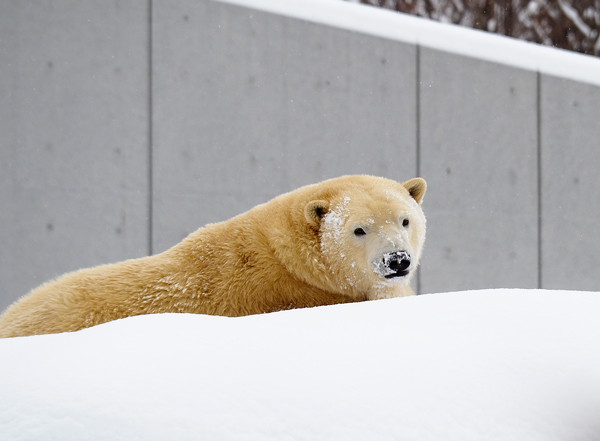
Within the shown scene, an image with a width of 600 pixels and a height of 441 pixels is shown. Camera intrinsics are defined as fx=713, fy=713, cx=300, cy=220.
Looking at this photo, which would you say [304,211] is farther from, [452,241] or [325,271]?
[452,241]

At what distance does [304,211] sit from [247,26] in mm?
3183

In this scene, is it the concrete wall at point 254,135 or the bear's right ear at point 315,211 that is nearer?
the bear's right ear at point 315,211

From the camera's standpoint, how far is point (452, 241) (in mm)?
6379

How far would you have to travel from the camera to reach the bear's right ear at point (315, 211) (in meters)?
2.64

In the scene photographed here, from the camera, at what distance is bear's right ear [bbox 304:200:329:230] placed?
264 cm

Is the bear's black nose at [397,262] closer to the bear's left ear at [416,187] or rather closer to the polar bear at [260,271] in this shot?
the polar bear at [260,271]

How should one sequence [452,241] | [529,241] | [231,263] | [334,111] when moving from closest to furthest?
1. [231,263]
2. [334,111]
3. [452,241]
4. [529,241]

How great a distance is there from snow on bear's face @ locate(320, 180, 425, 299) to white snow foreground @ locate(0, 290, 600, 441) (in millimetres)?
1257

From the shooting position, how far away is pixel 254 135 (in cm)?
544

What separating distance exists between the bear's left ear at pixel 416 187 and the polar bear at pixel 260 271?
0.27m

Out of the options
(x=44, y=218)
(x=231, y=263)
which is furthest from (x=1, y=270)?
(x=231, y=263)

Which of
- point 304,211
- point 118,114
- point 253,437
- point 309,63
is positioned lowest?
point 253,437

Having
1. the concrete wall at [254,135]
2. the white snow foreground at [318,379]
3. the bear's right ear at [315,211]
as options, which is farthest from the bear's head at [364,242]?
the concrete wall at [254,135]

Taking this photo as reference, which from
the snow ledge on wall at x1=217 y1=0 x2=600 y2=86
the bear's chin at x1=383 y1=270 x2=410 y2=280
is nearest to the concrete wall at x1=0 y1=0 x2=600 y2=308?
the snow ledge on wall at x1=217 y1=0 x2=600 y2=86
